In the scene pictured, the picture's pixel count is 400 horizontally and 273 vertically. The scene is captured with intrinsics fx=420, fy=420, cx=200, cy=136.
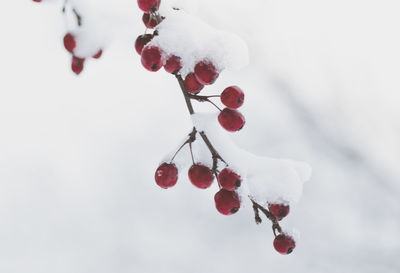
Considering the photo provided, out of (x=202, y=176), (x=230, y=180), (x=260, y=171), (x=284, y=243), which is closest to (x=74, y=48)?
(x=202, y=176)

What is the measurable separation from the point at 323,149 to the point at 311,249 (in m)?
2.14

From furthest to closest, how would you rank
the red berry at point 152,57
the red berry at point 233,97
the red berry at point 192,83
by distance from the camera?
the red berry at point 233,97
the red berry at point 192,83
the red berry at point 152,57

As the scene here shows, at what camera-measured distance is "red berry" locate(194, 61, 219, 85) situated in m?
→ 1.98

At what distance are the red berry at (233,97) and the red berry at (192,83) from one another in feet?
0.54

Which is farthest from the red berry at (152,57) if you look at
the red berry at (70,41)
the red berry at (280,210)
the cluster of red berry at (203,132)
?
the red berry at (280,210)

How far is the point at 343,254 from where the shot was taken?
836cm

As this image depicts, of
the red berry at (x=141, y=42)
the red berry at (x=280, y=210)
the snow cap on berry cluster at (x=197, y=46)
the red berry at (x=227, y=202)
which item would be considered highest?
the snow cap on berry cluster at (x=197, y=46)

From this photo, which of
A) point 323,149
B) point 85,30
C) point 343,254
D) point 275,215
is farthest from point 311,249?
point 85,30

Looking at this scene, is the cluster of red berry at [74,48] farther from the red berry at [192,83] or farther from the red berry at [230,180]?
the red berry at [230,180]

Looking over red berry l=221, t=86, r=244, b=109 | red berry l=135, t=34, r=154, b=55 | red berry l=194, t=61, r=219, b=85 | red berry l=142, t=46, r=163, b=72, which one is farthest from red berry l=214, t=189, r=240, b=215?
red berry l=135, t=34, r=154, b=55

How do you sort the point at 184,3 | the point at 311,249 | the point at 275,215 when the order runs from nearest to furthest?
the point at 275,215
the point at 184,3
the point at 311,249

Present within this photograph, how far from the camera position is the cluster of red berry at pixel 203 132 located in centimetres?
200

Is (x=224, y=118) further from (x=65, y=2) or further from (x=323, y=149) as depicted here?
(x=323, y=149)

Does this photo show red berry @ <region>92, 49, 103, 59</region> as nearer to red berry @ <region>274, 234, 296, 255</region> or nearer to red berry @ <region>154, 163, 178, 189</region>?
red berry @ <region>154, 163, 178, 189</region>
